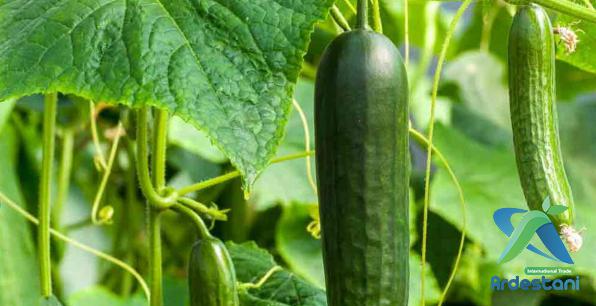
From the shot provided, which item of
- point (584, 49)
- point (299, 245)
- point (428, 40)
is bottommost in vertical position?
point (299, 245)

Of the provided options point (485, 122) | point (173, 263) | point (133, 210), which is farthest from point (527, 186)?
point (485, 122)

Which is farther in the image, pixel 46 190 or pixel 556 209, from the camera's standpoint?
pixel 46 190

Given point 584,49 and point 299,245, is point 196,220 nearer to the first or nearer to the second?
point 584,49

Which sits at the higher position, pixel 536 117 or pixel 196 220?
pixel 536 117

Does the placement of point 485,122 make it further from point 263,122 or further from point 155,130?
point 263,122

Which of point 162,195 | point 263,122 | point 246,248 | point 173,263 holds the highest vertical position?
point 263,122

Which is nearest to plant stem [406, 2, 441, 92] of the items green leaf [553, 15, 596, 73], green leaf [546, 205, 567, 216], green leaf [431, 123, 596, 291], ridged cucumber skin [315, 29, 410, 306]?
green leaf [431, 123, 596, 291]

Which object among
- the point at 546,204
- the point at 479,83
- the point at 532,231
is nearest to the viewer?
the point at 546,204

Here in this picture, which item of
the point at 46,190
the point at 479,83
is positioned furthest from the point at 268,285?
the point at 479,83

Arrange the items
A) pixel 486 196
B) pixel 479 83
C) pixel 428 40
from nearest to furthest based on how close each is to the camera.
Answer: pixel 486 196 < pixel 428 40 < pixel 479 83
